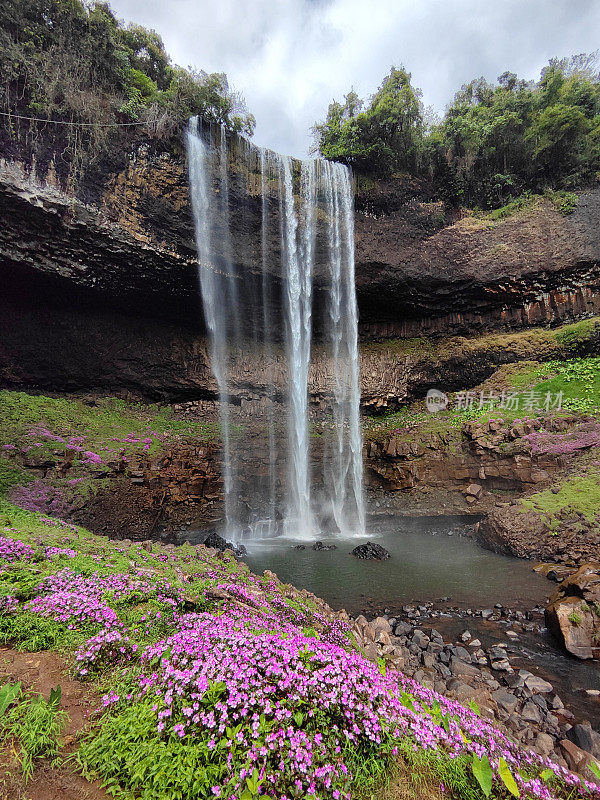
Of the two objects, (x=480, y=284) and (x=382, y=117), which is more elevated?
(x=382, y=117)

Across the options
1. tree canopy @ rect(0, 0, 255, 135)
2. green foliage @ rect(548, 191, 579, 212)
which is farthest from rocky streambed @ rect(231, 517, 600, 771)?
green foliage @ rect(548, 191, 579, 212)

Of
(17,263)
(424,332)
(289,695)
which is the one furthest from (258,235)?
(289,695)

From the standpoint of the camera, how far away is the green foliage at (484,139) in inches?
662

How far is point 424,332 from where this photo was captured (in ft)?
63.8

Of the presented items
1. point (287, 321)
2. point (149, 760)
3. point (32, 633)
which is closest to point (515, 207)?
point (287, 321)

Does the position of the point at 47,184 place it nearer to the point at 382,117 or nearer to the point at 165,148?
the point at 165,148

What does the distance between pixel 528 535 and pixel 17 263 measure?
18.3 metres

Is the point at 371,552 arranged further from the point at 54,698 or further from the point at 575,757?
the point at 54,698

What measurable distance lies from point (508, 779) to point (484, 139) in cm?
2404

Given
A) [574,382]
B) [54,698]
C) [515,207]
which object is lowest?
[54,698]

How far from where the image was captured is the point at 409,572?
8.09 m

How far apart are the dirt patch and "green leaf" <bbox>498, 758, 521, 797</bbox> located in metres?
1.95

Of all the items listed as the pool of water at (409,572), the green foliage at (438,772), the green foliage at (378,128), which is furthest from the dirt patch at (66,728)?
the green foliage at (378,128)

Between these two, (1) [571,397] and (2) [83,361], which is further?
(2) [83,361]
